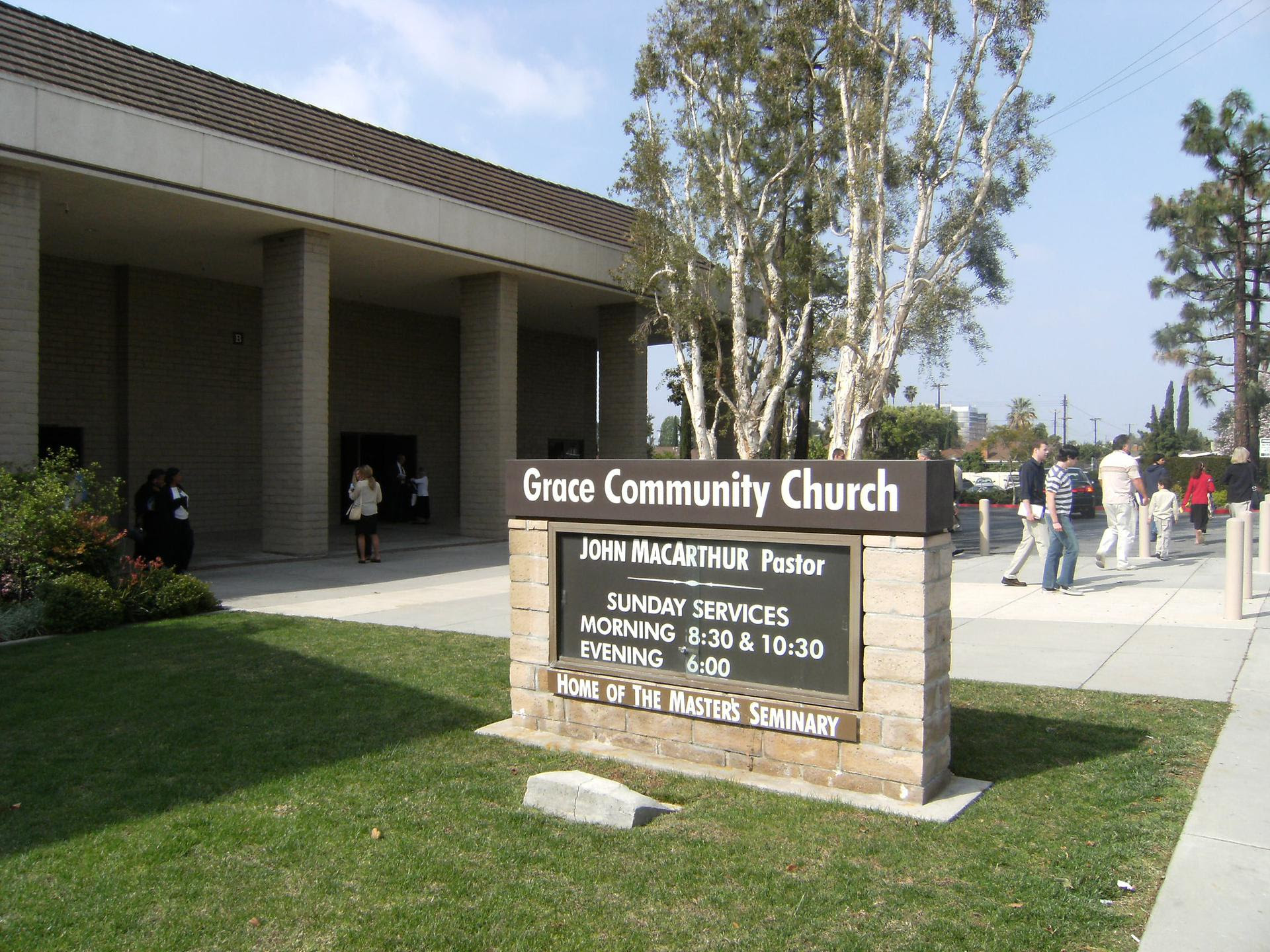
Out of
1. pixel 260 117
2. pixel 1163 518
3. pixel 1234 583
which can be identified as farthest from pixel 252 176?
pixel 1163 518

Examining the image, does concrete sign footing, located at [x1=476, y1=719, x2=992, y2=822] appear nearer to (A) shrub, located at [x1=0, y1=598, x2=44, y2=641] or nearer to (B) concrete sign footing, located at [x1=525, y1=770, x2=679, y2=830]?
(B) concrete sign footing, located at [x1=525, y1=770, x2=679, y2=830]

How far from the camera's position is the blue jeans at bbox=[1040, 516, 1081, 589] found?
11695 mm

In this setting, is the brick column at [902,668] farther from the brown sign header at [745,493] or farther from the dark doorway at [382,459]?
the dark doorway at [382,459]

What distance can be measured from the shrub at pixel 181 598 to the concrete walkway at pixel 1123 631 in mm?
597

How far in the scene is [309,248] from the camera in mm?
16797

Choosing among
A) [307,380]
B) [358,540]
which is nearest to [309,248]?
[307,380]

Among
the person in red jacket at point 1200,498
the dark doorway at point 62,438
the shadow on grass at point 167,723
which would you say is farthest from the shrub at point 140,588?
the person in red jacket at point 1200,498

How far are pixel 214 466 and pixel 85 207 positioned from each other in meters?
6.96

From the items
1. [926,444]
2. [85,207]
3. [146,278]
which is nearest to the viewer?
[85,207]

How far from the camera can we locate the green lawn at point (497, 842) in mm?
3561

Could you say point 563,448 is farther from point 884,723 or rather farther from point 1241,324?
point 884,723

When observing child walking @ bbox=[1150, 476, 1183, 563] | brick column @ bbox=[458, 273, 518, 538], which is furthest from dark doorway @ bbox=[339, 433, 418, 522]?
child walking @ bbox=[1150, 476, 1183, 563]

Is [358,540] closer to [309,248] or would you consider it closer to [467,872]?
[309,248]

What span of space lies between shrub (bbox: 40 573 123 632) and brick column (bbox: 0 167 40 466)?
356 centimetres
